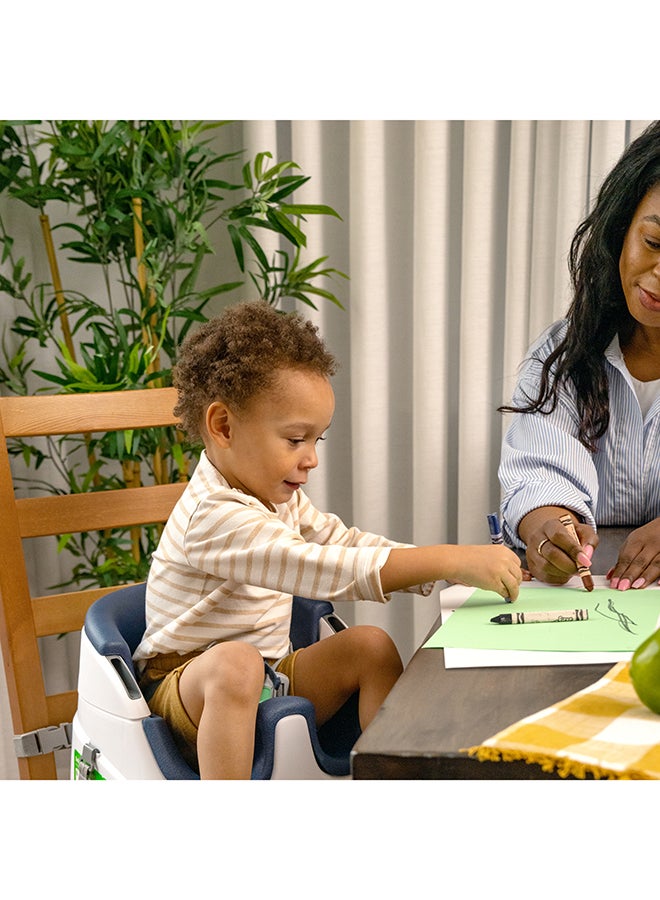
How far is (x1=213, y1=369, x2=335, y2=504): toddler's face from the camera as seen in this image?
1.13 metres

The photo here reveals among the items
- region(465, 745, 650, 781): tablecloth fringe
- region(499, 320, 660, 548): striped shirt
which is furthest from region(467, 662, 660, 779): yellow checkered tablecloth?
region(499, 320, 660, 548): striped shirt

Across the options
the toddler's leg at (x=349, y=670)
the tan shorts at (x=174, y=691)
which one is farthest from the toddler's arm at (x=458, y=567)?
the tan shorts at (x=174, y=691)

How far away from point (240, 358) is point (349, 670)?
0.41 m

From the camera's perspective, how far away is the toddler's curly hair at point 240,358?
1138 mm

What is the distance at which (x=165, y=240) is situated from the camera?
192cm

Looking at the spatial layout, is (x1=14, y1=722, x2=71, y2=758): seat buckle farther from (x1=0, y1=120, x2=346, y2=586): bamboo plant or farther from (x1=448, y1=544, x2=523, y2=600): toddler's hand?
(x1=448, y1=544, x2=523, y2=600): toddler's hand

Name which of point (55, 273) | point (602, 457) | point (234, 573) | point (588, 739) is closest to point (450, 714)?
point (588, 739)

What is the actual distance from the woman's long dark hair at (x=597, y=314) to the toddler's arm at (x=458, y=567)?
455 mm

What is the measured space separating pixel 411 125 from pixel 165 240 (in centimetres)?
62

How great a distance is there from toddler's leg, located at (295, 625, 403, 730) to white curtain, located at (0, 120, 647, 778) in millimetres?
1016

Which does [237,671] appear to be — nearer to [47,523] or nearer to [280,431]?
[280,431]

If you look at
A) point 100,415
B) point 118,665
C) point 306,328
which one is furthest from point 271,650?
point 100,415

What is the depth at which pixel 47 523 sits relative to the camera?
1.48 meters

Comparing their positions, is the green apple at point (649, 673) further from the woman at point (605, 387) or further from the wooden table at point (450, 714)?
the woman at point (605, 387)
